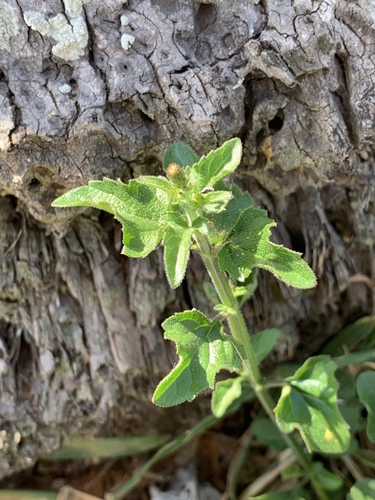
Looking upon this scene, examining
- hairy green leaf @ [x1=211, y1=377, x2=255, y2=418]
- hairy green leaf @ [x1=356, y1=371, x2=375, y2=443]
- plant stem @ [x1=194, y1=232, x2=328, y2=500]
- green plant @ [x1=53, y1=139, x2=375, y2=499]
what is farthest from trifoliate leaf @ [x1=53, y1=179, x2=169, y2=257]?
hairy green leaf @ [x1=356, y1=371, x2=375, y2=443]

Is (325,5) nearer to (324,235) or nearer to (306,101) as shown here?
(306,101)

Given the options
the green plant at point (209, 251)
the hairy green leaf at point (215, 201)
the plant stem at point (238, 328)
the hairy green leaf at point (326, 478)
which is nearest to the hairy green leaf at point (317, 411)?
the green plant at point (209, 251)

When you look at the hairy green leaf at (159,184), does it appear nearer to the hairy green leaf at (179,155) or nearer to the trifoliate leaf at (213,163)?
the trifoliate leaf at (213,163)

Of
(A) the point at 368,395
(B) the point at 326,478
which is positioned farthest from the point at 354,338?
(B) the point at 326,478

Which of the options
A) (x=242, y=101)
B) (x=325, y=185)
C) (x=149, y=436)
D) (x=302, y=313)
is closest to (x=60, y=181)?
(x=242, y=101)

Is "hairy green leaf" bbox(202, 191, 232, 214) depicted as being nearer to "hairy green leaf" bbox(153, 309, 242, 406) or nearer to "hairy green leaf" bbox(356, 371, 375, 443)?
"hairy green leaf" bbox(153, 309, 242, 406)
